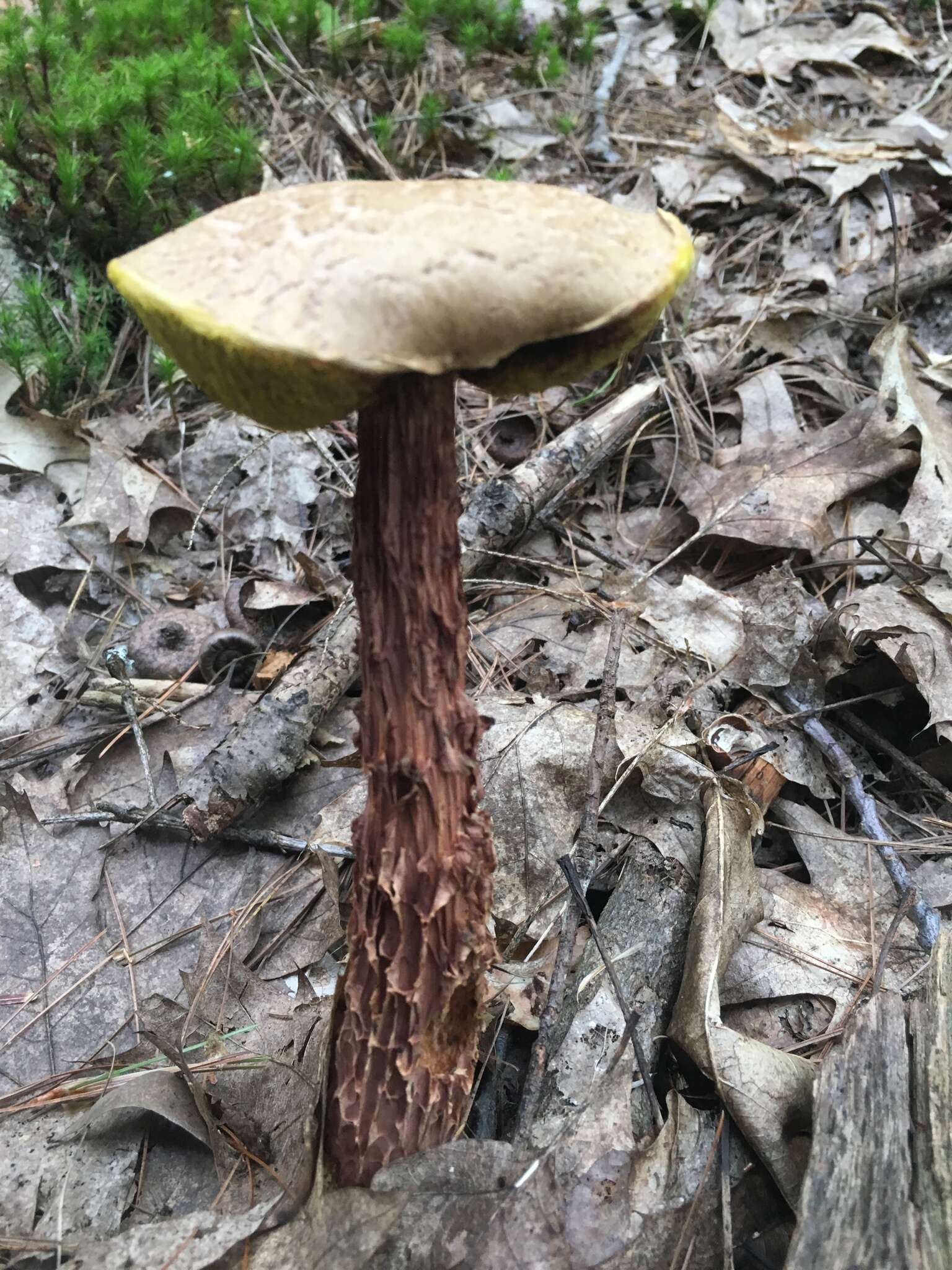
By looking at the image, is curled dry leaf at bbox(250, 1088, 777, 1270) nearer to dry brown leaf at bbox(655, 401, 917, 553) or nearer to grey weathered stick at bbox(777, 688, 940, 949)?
grey weathered stick at bbox(777, 688, 940, 949)

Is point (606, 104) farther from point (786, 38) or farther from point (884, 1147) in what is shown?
point (884, 1147)

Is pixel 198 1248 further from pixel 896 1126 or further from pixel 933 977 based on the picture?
pixel 933 977

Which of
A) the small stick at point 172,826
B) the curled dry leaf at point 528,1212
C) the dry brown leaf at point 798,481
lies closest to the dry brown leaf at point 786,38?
the dry brown leaf at point 798,481

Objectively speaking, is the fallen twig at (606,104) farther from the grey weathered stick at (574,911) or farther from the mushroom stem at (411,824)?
the mushroom stem at (411,824)

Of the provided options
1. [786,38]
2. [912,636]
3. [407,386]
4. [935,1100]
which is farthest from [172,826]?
[786,38]

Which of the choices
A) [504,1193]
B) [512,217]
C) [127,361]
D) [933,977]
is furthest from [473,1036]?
[127,361]

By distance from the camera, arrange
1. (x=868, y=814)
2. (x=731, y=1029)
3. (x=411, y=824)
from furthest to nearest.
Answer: (x=868, y=814) → (x=731, y=1029) → (x=411, y=824)
